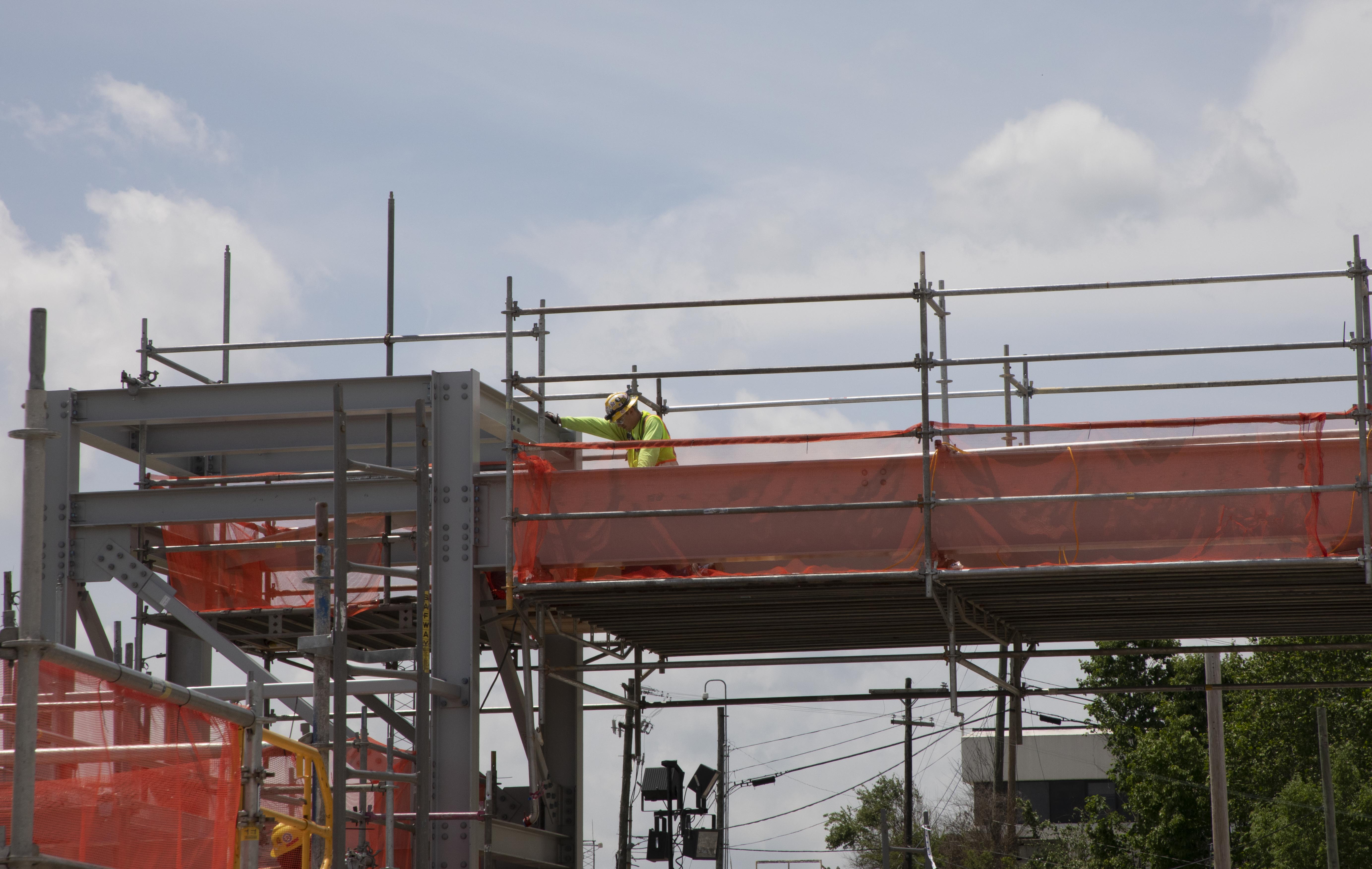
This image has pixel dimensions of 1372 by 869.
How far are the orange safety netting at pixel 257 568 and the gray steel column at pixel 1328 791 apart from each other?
94.8 feet

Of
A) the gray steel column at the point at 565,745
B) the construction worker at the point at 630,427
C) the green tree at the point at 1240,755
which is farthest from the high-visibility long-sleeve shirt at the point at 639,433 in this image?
the green tree at the point at 1240,755

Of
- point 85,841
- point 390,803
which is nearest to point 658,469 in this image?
point 390,803

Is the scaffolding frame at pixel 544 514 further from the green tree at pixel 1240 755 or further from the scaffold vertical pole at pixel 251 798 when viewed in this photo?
the green tree at pixel 1240 755

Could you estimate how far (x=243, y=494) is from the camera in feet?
40.5

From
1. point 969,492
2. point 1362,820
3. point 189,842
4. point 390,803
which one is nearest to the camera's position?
point 189,842

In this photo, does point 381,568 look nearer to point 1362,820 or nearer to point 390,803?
point 390,803

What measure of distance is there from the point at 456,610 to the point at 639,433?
2186mm

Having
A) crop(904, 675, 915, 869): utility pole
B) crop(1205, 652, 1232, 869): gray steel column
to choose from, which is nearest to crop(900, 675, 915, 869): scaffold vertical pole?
crop(904, 675, 915, 869): utility pole

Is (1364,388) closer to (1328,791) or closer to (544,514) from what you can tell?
(544,514)

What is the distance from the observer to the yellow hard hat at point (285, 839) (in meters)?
8.12

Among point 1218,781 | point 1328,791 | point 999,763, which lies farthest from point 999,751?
point 1218,781

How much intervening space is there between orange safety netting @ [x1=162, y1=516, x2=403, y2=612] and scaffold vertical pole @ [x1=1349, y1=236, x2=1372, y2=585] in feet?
25.4

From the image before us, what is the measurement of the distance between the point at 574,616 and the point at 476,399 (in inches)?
82.7

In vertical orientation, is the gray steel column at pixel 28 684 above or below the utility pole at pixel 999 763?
above
